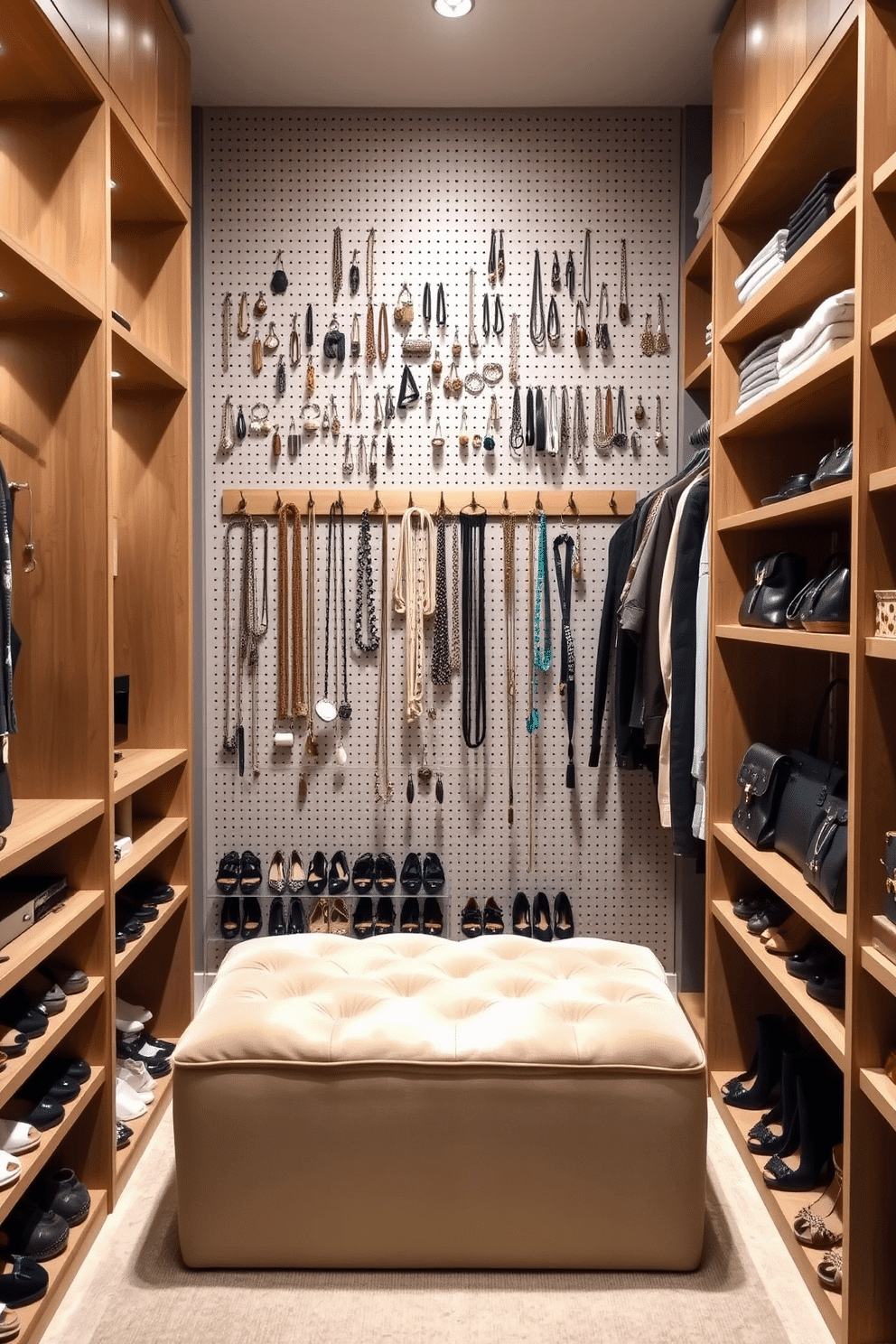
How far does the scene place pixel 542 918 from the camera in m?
3.88

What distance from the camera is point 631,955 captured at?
9.26 feet

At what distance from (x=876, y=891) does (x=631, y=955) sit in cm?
99

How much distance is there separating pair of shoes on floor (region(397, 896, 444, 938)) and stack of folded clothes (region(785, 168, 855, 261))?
2465 millimetres

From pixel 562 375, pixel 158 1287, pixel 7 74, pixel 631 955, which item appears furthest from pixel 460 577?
pixel 158 1287

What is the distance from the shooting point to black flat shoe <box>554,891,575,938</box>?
384 cm

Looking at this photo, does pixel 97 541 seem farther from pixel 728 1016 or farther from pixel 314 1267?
pixel 728 1016

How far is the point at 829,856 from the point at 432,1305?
1275 mm

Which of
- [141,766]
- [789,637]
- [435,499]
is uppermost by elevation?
[435,499]

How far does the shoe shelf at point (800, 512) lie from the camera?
6.94ft

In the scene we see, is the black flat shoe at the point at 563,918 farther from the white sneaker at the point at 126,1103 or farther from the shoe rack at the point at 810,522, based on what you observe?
the white sneaker at the point at 126,1103

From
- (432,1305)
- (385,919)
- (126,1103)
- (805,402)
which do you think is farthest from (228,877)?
(805,402)

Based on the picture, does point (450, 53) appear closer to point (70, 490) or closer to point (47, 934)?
point (70, 490)

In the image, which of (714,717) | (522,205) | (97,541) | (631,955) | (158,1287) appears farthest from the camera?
(522,205)

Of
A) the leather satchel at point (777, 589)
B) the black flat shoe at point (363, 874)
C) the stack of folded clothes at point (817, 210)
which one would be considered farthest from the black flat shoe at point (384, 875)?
the stack of folded clothes at point (817, 210)
